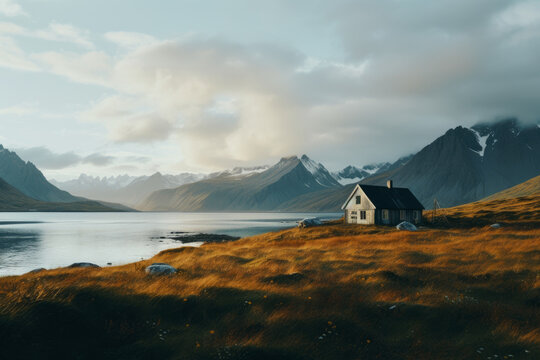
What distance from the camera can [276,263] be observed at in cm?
2444

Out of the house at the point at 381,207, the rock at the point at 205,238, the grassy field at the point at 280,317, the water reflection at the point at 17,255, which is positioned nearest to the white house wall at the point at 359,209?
the house at the point at 381,207

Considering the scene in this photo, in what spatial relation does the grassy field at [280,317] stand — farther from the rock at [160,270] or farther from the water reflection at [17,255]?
the water reflection at [17,255]

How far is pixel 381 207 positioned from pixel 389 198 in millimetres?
4888

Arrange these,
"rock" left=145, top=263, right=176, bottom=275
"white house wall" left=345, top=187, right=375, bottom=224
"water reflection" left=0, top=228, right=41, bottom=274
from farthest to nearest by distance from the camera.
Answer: "white house wall" left=345, top=187, right=375, bottom=224, "water reflection" left=0, top=228, right=41, bottom=274, "rock" left=145, top=263, right=176, bottom=275

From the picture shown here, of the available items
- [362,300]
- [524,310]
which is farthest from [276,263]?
[524,310]

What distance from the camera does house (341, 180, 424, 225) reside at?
247ft

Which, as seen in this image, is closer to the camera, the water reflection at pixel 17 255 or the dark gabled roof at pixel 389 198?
the water reflection at pixel 17 255

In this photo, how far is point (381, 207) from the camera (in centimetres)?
7469

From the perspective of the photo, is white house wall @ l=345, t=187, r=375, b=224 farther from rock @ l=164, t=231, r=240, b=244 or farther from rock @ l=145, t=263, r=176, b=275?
rock @ l=145, t=263, r=176, b=275

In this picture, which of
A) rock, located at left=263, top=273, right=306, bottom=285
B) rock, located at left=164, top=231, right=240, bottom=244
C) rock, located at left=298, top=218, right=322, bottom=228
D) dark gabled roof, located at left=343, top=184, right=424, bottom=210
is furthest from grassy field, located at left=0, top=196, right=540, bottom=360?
rock, located at left=164, top=231, right=240, bottom=244

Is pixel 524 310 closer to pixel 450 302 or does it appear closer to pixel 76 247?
pixel 450 302

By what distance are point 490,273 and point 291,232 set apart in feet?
158

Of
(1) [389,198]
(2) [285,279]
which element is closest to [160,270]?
(2) [285,279]

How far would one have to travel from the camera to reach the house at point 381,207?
2965 inches
